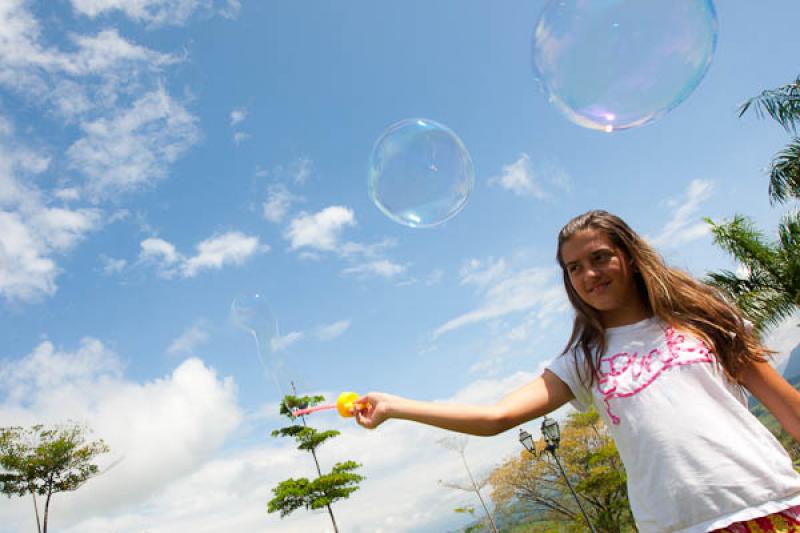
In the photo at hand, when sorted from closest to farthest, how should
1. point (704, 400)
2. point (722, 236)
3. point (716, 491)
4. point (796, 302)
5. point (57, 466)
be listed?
point (716, 491) → point (704, 400) → point (796, 302) → point (722, 236) → point (57, 466)

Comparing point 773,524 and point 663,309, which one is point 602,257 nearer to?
point 663,309

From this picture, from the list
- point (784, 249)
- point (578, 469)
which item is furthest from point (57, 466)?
point (784, 249)

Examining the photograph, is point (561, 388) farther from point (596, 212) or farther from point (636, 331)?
point (596, 212)

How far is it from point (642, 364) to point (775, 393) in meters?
0.47

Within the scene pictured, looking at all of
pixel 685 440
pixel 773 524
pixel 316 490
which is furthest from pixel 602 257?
pixel 316 490

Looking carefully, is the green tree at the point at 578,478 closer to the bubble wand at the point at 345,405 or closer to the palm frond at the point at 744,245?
the palm frond at the point at 744,245

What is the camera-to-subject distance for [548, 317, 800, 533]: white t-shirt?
1552 millimetres

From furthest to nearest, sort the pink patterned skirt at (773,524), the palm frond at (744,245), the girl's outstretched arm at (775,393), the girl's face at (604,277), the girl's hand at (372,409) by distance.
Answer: the palm frond at (744,245) < the girl's face at (604,277) < the girl's hand at (372,409) < the girl's outstretched arm at (775,393) < the pink patterned skirt at (773,524)

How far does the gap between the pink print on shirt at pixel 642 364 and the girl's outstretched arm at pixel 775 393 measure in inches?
7.4

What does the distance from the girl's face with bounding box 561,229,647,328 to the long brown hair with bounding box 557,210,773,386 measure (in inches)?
1.4

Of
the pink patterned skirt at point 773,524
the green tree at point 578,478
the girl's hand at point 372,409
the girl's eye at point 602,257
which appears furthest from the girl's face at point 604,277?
the green tree at point 578,478

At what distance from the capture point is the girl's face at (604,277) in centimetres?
206

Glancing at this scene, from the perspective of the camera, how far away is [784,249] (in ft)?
40.0

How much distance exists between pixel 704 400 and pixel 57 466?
29.0 m
